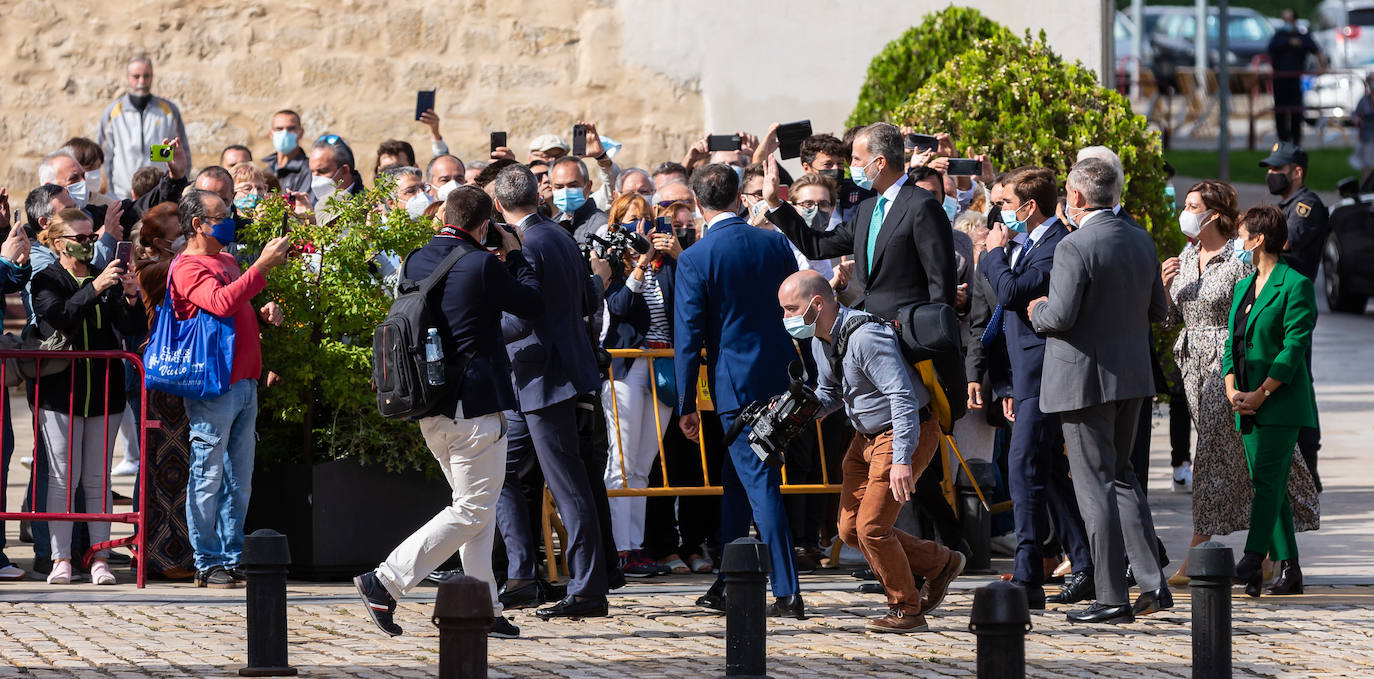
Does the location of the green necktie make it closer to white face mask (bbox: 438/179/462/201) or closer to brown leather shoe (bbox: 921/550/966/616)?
brown leather shoe (bbox: 921/550/966/616)

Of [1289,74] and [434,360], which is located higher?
[1289,74]

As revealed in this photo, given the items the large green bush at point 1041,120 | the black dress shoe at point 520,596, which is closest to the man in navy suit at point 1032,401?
the black dress shoe at point 520,596

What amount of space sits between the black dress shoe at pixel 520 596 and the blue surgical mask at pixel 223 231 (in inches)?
83.4

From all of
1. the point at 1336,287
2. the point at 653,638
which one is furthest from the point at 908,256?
the point at 1336,287

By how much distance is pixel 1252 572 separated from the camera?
9.21 m

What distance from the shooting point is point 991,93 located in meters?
13.2

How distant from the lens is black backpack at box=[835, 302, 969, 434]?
8297mm

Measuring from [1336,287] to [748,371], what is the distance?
49.6 ft

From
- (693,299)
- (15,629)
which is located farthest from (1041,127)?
(15,629)

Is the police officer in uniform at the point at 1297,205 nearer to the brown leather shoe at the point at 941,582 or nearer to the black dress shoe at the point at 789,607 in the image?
the brown leather shoe at the point at 941,582

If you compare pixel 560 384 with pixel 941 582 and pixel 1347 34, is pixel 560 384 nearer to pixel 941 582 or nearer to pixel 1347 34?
pixel 941 582

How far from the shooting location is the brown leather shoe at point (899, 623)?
8336 millimetres

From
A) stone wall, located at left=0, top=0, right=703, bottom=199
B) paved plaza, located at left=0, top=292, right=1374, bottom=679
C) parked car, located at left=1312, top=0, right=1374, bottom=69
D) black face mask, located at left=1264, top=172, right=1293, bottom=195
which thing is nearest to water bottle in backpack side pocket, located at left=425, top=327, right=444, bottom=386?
paved plaza, located at left=0, top=292, right=1374, bottom=679

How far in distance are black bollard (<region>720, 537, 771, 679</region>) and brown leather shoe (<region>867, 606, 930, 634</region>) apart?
132 cm
